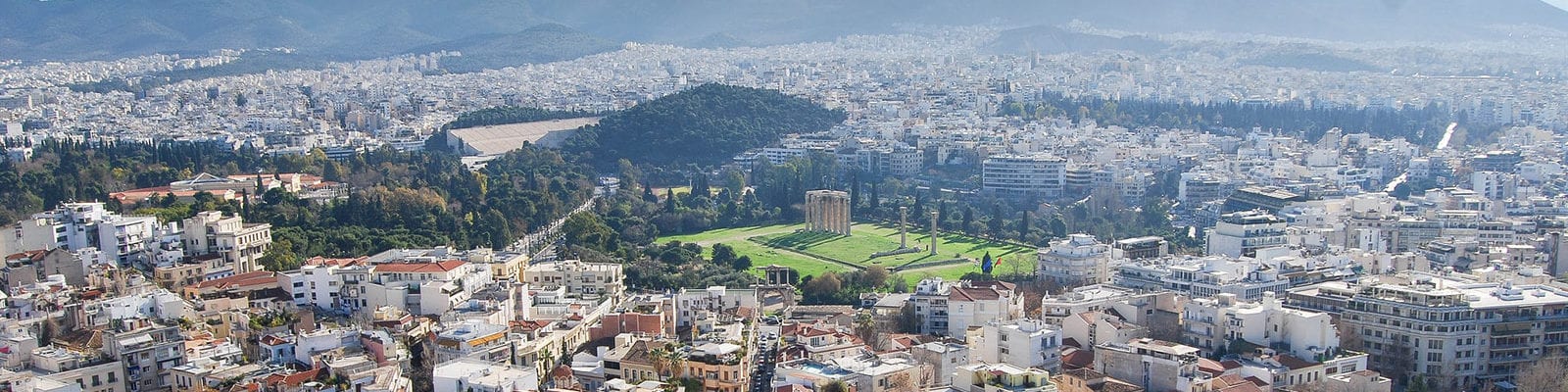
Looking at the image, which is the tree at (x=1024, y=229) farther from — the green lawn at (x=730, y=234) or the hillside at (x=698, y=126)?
the hillside at (x=698, y=126)

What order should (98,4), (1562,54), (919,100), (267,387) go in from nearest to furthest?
(267,387)
(919,100)
(1562,54)
(98,4)

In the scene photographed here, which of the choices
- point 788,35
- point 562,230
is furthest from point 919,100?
point 788,35

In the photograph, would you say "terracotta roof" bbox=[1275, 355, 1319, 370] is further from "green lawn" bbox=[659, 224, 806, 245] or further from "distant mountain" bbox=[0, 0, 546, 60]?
"distant mountain" bbox=[0, 0, 546, 60]

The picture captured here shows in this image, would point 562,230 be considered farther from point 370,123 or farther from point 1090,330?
point 370,123

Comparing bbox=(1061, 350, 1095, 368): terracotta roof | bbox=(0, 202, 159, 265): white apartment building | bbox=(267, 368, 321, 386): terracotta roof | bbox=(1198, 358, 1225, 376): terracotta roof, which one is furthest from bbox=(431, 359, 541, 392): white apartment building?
bbox=(0, 202, 159, 265): white apartment building

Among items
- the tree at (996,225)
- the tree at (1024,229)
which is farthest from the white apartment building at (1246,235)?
the tree at (996,225)

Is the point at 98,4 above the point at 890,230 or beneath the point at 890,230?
above
